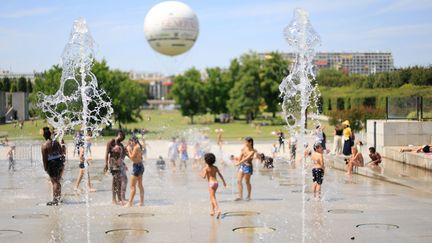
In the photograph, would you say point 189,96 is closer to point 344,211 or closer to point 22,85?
point 22,85

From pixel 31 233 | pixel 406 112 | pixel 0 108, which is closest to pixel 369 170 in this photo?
pixel 406 112

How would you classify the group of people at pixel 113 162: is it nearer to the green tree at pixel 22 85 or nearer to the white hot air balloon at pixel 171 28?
the white hot air balloon at pixel 171 28

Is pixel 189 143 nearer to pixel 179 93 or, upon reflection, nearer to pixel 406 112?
pixel 406 112

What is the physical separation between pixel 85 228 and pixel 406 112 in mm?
19139

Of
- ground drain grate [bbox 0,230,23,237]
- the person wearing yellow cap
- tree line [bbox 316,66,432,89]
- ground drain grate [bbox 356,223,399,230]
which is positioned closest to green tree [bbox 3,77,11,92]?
tree line [bbox 316,66,432,89]

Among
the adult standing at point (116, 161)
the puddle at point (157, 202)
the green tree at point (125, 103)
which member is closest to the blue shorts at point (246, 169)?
the puddle at point (157, 202)

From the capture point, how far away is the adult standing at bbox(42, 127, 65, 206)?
44.7 ft

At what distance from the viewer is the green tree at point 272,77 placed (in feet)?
276

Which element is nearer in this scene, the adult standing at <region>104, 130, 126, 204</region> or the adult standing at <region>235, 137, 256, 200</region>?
the adult standing at <region>104, 130, 126, 204</region>

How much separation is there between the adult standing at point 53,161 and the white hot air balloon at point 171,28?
197ft

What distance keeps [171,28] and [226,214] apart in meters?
62.3

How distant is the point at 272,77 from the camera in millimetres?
85000

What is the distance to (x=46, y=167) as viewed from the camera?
1365cm

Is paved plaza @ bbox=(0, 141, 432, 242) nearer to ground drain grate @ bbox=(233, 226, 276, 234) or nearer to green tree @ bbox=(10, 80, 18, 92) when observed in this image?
ground drain grate @ bbox=(233, 226, 276, 234)
